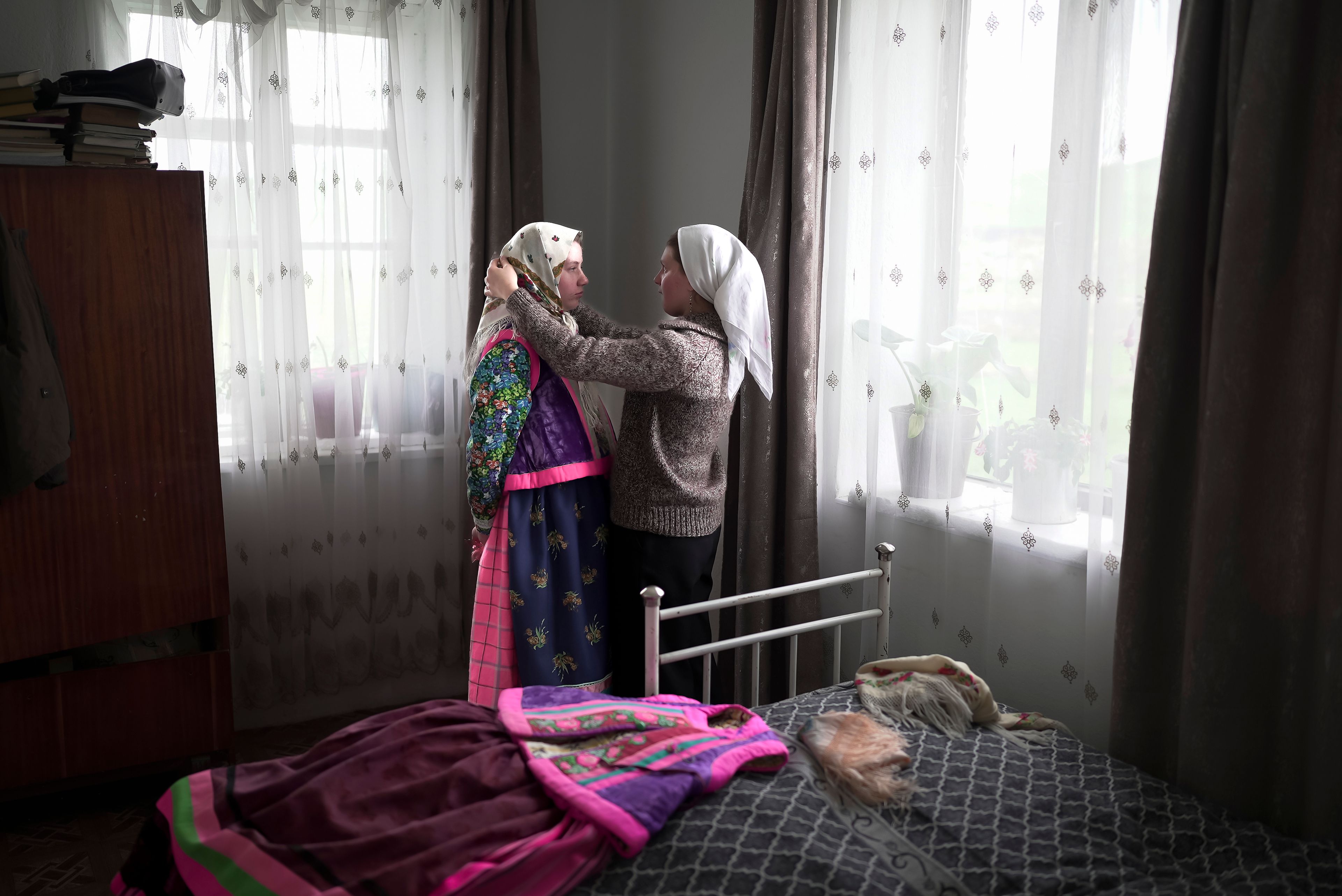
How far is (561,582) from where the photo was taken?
2.16 metres

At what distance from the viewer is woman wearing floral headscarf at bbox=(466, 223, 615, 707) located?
2066 millimetres

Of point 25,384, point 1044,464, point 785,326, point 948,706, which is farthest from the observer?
point 785,326

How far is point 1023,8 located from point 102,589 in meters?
2.47

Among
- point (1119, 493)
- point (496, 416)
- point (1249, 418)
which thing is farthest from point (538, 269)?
point (1249, 418)

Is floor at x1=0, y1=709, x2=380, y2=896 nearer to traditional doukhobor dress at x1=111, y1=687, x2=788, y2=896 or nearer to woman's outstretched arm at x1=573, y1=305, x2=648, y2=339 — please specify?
traditional doukhobor dress at x1=111, y1=687, x2=788, y2=896

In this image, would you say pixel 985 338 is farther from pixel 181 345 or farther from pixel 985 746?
pixel 181 345

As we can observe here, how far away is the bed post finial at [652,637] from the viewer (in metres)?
1.73

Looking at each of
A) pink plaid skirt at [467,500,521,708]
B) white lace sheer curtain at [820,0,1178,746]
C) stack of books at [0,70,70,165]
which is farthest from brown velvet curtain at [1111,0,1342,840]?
stack of books at [0,70,70,165]

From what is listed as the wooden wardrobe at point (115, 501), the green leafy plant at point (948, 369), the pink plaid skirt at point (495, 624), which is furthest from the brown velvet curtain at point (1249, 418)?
the wooden wardrobe at point (115, 501)

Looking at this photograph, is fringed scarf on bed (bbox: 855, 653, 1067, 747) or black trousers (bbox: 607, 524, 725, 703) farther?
black trousers (bbox: 607, 524, 725, 703)

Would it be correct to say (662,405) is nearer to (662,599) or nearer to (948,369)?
(662,599)

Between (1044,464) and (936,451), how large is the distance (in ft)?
0.96

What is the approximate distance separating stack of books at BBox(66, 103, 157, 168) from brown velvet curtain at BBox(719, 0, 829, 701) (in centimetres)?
150

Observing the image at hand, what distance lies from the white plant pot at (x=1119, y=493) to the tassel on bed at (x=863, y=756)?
60 centimetres
